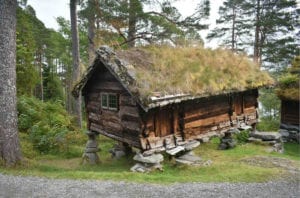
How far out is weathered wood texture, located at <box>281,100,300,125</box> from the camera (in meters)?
20.2

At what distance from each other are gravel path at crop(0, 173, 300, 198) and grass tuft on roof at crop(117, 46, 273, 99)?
313cm

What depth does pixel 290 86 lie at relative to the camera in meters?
19.8

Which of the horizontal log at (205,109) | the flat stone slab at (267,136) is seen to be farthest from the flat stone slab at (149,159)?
the flat stone slab at (267,136)

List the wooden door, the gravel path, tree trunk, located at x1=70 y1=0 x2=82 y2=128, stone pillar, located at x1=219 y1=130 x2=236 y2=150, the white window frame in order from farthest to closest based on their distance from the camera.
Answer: tree trunk, located at x1=70 y1=0 x2=82 y2=128 → the wooden door → stone pillar, located at x1=219 y1=130 x2=236 y2=150 → the white window frame → the gravel path

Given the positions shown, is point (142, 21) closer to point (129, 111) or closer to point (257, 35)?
point (129, 111)

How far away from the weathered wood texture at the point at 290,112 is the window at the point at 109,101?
1349 centimetres

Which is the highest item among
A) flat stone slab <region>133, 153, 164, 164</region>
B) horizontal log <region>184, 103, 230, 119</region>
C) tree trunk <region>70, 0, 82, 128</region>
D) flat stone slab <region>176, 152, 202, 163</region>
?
tree trunk <region>70, 0, 82, 128</region>

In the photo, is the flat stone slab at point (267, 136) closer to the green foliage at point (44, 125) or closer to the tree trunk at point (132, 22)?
the tree trunk at point (132, 22)

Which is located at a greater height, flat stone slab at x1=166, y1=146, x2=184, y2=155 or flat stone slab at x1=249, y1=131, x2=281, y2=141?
flat stone slab at x1=166, y1=146, x2=184, y2=155

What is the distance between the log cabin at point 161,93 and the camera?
35.6 feet

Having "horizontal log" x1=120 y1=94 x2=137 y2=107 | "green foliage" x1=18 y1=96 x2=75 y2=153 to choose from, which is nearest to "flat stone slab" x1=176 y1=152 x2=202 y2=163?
"horizontal log" x1=120 y1=94 x2=137 y2=107

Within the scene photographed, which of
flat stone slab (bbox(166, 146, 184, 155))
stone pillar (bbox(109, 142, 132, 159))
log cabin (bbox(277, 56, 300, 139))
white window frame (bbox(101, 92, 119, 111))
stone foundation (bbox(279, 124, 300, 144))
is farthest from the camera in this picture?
stone foundation (bbox(279, 124, 300, 144))

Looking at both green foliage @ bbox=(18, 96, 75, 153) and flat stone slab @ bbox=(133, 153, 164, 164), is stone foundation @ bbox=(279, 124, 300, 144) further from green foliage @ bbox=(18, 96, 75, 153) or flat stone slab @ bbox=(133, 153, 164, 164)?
green foliage @ bbox=(18, 96, 75, 153)

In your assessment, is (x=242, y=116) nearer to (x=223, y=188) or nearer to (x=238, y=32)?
(x=223, y=188)
